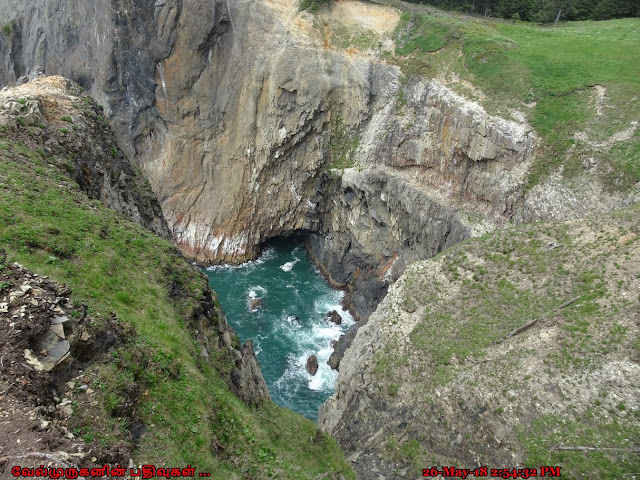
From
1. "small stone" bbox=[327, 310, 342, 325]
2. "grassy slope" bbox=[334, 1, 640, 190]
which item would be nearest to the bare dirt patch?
"grassy slope" bbox=[334, 1, 640, 190]

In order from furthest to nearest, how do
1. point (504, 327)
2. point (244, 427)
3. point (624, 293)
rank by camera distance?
point (504, 327), point (624, 293), point (244, 427)

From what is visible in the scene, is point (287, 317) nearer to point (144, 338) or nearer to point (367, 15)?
point (144, 338)

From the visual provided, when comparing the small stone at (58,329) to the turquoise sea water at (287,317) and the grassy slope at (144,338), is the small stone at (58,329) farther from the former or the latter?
the turquoise sea water at (287,317)

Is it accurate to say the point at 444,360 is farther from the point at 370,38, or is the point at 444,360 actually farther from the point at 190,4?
the point at 190,4

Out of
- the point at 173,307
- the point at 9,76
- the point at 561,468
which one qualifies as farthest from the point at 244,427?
the point at 9,76
